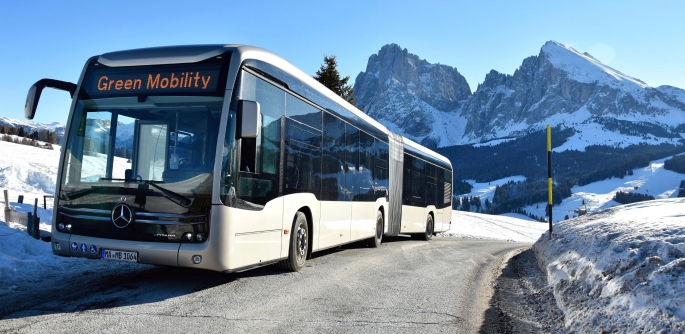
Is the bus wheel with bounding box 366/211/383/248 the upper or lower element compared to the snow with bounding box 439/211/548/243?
→ upper

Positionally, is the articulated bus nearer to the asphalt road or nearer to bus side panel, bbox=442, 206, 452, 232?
the asphalt road

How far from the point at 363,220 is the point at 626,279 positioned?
7.24 m

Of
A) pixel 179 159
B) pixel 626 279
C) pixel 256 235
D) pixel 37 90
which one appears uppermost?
pixel 37 90

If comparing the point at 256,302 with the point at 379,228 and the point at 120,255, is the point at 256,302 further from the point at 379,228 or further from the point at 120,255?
the point at 379,228

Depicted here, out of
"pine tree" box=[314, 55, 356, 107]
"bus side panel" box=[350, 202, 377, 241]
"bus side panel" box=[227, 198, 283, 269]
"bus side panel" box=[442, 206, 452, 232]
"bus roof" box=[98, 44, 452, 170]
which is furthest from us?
"pine tree" box=[314, 55, 356, 107]

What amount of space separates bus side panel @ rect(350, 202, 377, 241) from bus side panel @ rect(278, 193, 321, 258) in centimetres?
231

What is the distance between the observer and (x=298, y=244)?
8.25 m

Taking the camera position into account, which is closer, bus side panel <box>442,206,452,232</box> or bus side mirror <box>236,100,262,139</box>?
bus side mirror <box>236,100,262,139</box>

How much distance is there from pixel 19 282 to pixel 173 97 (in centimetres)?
310

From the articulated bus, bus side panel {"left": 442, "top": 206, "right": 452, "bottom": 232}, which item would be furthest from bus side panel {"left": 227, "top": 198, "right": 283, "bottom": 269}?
bus side panel {"left": 442, "top": 206, "right": 452, "bottom": 232}

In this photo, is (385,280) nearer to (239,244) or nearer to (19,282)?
(239,244)

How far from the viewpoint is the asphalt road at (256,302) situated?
16.0ft

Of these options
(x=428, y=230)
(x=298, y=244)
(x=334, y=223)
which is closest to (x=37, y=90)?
(x=298, y=244)

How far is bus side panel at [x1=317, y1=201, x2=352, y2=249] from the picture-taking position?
363 inches
